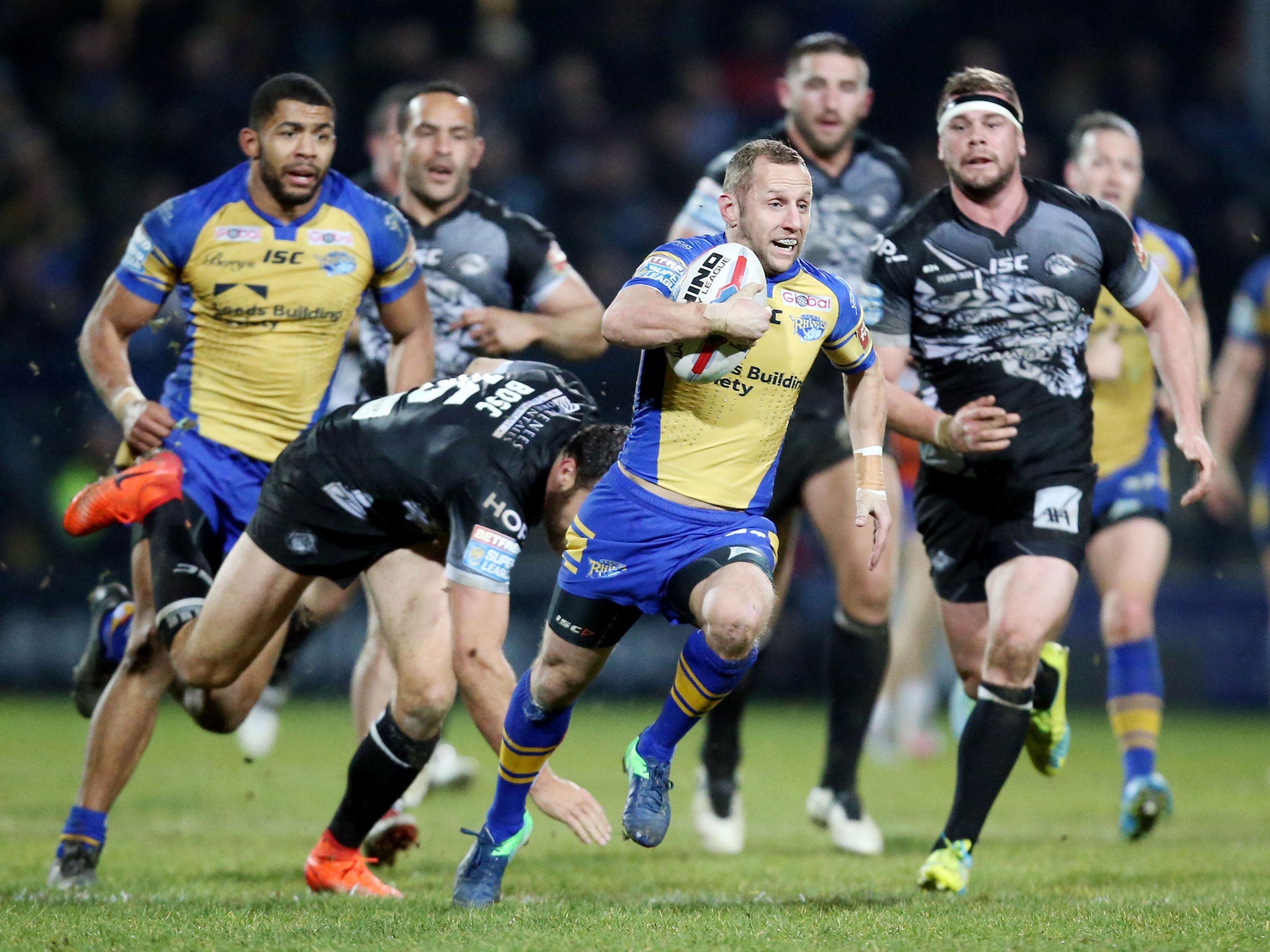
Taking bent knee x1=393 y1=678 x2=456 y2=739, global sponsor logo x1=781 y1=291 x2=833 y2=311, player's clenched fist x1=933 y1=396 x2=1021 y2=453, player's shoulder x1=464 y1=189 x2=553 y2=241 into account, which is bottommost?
bent knee x1=393 y1=678 x2=456 y2=739

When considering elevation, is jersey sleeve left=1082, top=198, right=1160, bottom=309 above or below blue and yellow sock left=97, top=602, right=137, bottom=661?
above

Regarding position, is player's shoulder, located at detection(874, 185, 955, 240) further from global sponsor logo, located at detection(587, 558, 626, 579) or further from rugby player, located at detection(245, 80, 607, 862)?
global sponsor logo, located at detection(587, 558, 626, 579)

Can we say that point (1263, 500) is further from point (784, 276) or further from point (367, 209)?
point (367, 209)

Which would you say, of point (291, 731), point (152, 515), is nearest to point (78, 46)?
point (291, 731)

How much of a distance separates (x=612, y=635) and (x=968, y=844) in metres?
1.42

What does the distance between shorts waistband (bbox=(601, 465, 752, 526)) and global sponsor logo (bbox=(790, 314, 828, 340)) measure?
56 cm

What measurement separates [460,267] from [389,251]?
75cm

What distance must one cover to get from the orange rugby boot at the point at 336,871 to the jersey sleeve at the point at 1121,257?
3.25 m

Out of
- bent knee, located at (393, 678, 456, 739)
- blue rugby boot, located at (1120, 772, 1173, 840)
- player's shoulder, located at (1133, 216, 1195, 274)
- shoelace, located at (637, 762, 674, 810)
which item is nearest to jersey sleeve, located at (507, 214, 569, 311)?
bent knee, located at (393, 678, 456, 739)

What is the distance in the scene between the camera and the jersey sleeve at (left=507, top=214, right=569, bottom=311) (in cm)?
712

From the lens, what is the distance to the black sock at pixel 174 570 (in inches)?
231

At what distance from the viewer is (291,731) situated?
11.7m

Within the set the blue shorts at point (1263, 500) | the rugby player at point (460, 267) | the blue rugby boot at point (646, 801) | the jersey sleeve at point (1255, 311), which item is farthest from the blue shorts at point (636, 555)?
the blue shorts at point (1263, 500)

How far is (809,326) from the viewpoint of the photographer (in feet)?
16.4
